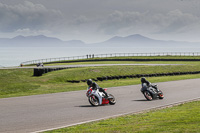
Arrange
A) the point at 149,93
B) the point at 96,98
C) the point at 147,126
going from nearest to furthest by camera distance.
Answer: the point at 147,126, the point at 96,98, the point at 149,93

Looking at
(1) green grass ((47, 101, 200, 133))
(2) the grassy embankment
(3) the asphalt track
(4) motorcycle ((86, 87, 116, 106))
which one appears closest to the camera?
(1) green grass ((47, 101, 200, 133))

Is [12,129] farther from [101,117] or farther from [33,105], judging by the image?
[33,105]

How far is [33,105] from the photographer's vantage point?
586 inches

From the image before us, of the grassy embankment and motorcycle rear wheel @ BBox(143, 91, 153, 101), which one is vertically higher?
the grassy embankment

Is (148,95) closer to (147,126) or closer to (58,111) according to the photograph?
(58,111)

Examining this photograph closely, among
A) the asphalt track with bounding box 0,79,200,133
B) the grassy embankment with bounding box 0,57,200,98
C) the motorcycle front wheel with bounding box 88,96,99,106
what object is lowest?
the asphalt track with bounding box 0,79,200,133

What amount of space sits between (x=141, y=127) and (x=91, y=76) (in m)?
25.7

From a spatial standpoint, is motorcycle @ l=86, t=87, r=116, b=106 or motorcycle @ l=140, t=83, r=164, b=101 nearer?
motorcycle @ l=86, t=87, r=116, b=106

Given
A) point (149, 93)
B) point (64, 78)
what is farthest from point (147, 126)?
point (64, 78)

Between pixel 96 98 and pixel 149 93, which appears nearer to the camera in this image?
pixel 96 98

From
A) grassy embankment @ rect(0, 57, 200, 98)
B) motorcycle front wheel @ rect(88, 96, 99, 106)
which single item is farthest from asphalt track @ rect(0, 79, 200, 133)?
grassy embankment @ rect(0, 57, 200, 98)

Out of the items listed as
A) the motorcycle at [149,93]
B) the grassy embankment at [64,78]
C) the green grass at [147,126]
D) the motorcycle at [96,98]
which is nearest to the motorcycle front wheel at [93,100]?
the motorcycle at [96,98]

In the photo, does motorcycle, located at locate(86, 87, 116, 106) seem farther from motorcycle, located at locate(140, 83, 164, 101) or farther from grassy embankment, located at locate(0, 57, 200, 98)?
grassy embankment, located at locate(0, 57, 200, 98)

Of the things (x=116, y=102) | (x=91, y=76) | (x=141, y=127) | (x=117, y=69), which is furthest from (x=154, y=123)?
(x=117, y=69)
